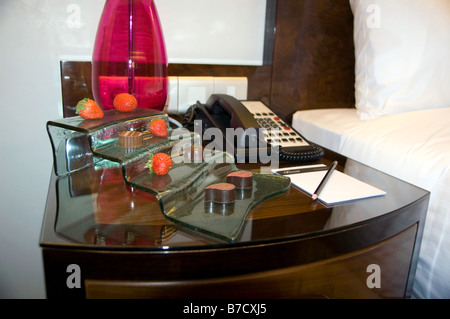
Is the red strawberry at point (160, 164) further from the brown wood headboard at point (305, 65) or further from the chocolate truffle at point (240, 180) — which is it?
the brown wood headboard at point (305, 65)

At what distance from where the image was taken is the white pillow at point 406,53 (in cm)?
90

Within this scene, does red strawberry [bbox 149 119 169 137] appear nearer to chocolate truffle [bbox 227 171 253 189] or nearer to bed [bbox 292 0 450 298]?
chocolate truffle [bbox 227 171 253 189]

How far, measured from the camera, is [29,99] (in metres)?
0.87

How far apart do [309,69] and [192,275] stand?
89 cm

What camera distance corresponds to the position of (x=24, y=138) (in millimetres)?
889

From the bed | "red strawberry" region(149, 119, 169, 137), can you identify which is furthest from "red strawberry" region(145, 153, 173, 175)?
the bed

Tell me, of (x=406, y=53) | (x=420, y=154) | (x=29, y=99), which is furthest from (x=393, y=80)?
(x=29, y=99)

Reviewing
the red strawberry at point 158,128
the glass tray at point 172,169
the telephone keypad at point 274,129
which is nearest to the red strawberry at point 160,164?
the glass tray at point 172,169

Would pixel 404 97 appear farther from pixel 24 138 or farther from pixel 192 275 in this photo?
pixel 24 138

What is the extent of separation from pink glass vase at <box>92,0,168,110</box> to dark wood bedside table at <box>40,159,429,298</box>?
1.01ft

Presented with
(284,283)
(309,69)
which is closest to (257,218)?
(284,283)

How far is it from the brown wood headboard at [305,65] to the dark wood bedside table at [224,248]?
0.60 metres

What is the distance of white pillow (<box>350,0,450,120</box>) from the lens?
0.90 meters
